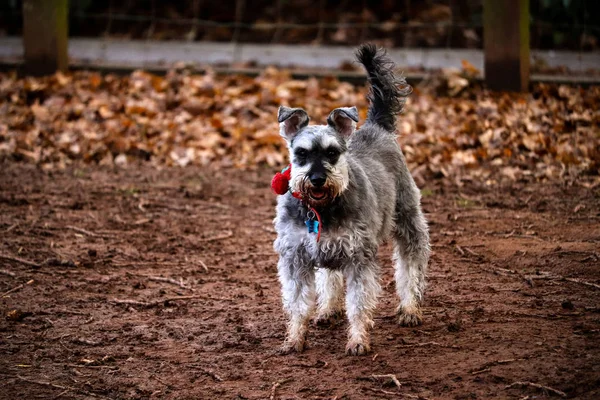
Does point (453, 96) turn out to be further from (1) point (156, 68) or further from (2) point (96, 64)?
(2) point (96, 64)

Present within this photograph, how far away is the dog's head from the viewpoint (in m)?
4.59

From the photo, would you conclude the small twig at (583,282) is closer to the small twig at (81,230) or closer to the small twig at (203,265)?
the small twig at (203,265)

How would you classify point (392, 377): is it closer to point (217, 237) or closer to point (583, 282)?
point (583, 282)

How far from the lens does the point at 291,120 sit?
4.98 metres

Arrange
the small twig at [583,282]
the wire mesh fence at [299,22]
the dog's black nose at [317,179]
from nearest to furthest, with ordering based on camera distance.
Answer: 1. the dog's black nose at [317,179]
2. the small twig at [583,282]
3. the wire mesh fence at [299,22]

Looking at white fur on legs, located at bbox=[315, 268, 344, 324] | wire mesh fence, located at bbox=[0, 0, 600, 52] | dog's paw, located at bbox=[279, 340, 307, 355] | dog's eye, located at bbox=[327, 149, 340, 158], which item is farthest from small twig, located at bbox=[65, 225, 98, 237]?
wire mesh fence, located at bbox=[0, 0, 600, 52]

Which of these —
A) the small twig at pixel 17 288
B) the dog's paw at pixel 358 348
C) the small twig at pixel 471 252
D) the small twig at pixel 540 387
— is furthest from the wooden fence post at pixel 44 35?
the small twig at pixel 540 387

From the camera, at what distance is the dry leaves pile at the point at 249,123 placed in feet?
28.6

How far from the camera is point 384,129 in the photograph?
5766 mm

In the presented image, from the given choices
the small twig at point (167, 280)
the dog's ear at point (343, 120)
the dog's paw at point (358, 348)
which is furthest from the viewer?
the small twig at point (167, 280)

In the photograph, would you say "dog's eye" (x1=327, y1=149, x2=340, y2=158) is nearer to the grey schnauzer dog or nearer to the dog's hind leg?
the grey schnauzer dog

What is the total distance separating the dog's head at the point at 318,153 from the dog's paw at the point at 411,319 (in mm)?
981

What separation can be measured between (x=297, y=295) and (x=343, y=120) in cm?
106

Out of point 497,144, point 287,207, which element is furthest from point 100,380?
point 497,144
